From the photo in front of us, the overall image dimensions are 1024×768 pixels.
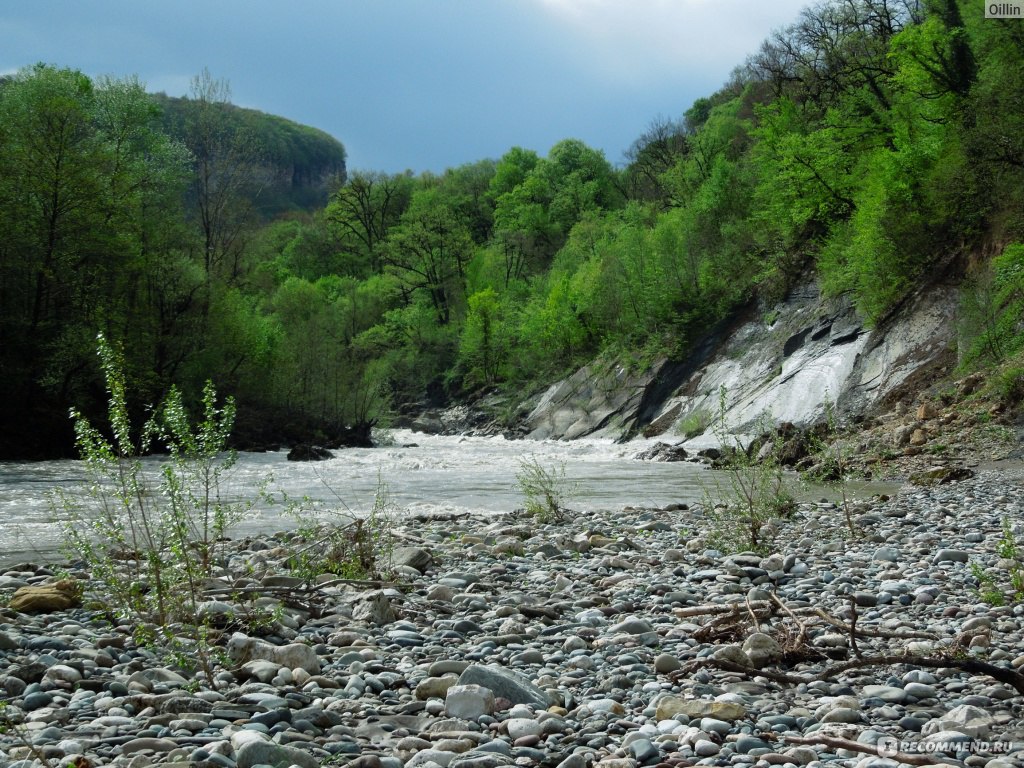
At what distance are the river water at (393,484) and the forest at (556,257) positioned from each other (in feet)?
11.6

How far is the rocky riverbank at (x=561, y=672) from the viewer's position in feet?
11.2

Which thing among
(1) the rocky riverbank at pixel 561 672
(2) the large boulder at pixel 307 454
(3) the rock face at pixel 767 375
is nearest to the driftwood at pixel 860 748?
(1) the rocky riverbank at pixel 561 672

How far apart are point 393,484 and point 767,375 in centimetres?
1754

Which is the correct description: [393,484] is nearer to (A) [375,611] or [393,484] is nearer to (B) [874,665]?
(A) [375,611]

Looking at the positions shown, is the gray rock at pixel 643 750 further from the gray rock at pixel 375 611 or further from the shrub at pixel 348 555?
the shrub at pixel 348 555

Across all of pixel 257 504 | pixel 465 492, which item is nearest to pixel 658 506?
pixel 465 492

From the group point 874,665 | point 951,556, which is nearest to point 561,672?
point 874,665

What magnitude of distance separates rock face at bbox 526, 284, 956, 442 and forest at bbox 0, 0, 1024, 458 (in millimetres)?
1071

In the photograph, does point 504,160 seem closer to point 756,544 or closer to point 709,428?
point 709,428

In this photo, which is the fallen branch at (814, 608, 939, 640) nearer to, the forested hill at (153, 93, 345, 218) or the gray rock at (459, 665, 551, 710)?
the gray rock at (459, 665, 551, 710)

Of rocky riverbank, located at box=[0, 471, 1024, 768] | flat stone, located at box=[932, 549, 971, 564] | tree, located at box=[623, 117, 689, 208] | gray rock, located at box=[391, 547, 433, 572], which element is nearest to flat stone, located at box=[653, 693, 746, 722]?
rocky riverbank, located at box=[0, 471, 1024, 768]

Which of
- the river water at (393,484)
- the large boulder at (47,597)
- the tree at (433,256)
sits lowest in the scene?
the river water at (393,484)

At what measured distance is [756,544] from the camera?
838 cm

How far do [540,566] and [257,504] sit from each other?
27.7ft
